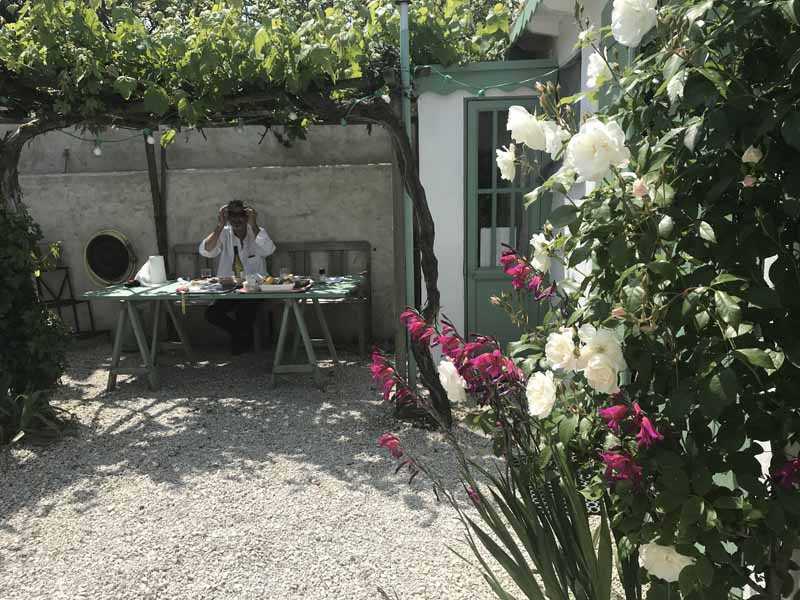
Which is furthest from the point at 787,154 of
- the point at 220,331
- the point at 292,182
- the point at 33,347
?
the point at 220,331

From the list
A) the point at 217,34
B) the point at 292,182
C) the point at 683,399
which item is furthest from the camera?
the point at 292,182

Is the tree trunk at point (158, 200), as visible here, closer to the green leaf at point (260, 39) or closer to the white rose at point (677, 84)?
the green leaf at point (260, 39)

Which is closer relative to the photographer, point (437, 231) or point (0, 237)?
point (0, 237)

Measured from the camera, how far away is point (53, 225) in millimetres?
7379

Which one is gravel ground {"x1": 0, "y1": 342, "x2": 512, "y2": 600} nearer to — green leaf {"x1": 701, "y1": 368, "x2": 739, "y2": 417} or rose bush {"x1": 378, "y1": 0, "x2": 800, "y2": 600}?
rose bush {"x1": 378, "y1": 0, "x2": 800, "y2": 600}

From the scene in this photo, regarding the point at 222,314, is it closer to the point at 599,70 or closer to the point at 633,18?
the point at 599,70

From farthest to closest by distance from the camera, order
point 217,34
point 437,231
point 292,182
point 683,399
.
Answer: point 292,182 → point 437,231 → point 217,34 → point 683,399

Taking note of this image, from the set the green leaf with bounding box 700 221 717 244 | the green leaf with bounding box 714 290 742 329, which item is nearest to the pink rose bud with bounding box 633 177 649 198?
the green leaf with bounding box 700 221 717 244

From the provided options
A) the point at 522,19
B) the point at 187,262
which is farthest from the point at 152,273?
the point at 522,19

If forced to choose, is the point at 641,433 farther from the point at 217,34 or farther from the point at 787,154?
the point at 217,34

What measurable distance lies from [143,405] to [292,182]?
3.05 metres

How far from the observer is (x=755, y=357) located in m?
1.16

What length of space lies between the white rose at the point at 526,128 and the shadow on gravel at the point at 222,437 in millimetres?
2055

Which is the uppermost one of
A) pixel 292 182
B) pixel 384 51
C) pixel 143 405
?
pixel 384 51
